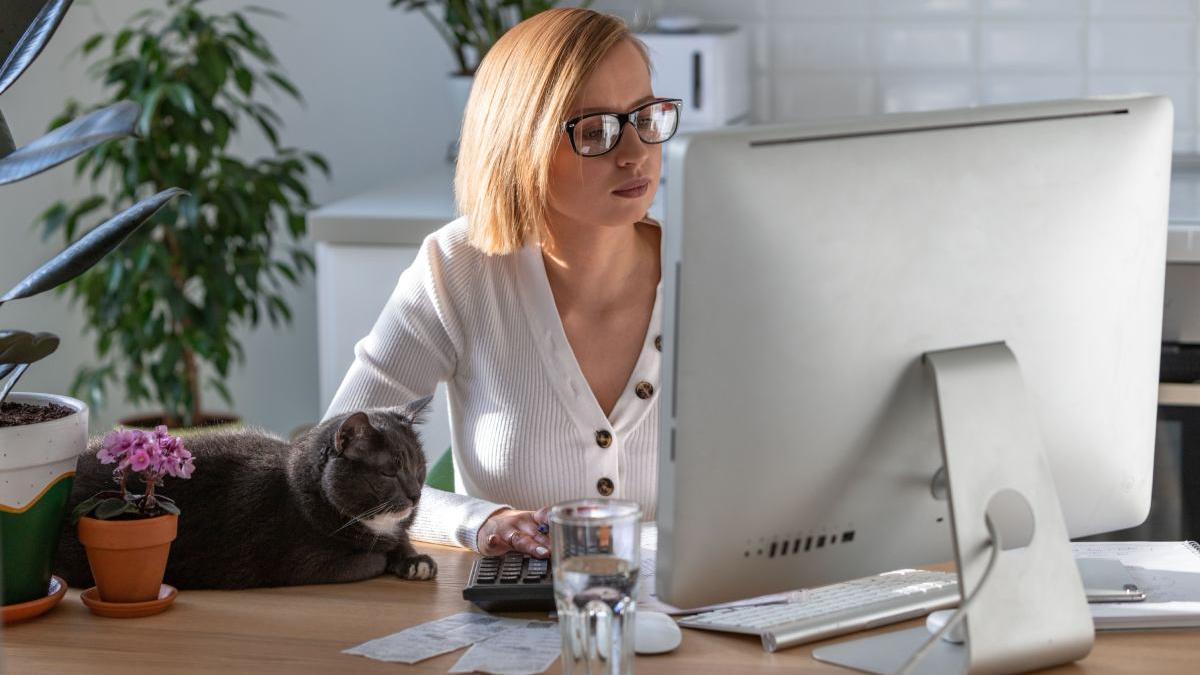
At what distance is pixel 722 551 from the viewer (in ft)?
3.38

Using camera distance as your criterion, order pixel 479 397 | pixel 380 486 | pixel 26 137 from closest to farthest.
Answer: pixel 380 486
pixel 479 397
pixel 26 137

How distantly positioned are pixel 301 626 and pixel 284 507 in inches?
5.4

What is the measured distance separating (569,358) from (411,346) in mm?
193

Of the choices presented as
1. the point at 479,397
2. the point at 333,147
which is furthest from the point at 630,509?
the point at 333,147

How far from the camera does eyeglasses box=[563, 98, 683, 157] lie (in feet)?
5.16

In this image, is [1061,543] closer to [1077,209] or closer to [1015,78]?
[1077,209]

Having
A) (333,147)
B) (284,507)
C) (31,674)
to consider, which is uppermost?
(333,147)

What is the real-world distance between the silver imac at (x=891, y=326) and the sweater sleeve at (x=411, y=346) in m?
0.71

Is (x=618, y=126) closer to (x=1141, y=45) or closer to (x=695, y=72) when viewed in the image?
(x=695, y=72)

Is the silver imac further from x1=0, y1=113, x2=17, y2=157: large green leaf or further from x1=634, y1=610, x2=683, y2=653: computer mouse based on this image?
x1=0, y1=113, x2=17, y2=157: large green leaf

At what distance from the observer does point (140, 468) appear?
1.25 meters

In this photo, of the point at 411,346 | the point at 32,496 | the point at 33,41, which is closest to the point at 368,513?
the point at 32,496

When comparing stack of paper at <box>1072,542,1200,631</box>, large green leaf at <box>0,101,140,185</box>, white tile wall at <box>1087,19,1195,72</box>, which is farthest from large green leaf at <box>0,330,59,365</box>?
white tile wall at <box>1087,19,1195,72</box>

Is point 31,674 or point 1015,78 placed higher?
point 1015,78
